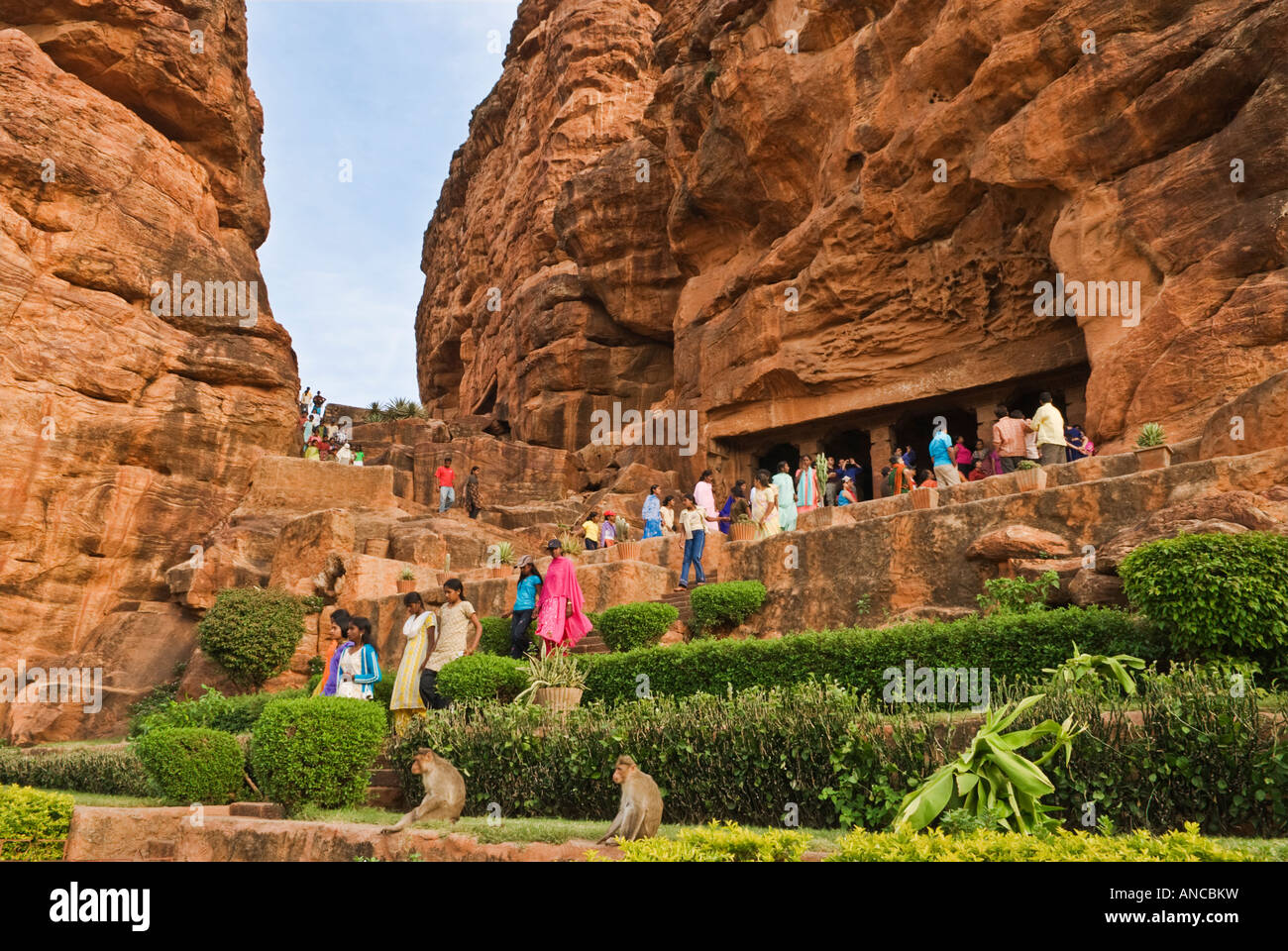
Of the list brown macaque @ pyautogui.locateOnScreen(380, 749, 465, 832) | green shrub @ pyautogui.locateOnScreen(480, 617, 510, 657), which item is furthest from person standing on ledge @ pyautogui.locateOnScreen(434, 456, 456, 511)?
brown macaque @ pyautogui.locateOnScreen(380, 749, 465, 832)

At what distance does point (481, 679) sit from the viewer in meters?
10.1

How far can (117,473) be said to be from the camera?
70.2 feet

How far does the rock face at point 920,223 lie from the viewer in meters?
15.4

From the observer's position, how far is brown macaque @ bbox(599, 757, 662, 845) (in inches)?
235

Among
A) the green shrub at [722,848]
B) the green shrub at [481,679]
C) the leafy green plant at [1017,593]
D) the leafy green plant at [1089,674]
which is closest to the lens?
the green shrub at [722,848]

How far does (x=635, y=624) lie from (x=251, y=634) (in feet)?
21.3

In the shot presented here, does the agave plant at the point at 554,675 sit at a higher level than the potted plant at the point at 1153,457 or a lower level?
lower

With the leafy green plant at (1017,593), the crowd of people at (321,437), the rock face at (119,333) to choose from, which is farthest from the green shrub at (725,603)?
the crowd of people at (321,437)

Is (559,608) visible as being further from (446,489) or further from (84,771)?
(446,489)

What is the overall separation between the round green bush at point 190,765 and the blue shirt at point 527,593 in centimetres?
403

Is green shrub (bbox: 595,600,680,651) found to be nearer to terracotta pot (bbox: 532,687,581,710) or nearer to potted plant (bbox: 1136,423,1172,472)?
terracotta pot (bbox: 532,687,581,710)

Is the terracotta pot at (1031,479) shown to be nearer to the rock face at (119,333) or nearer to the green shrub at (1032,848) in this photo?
the green shrub at (1032,848)

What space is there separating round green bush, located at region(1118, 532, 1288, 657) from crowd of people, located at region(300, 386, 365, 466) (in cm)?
2220
